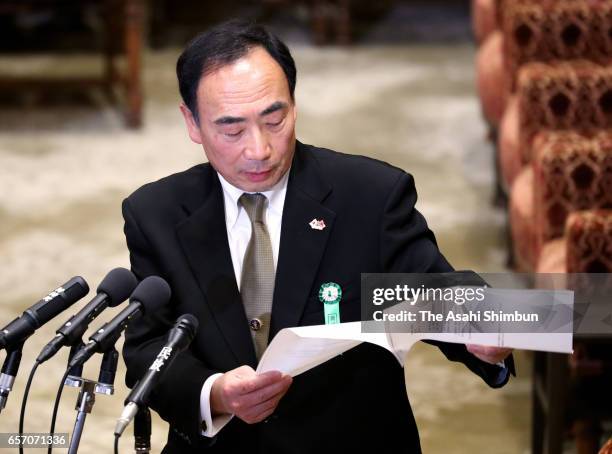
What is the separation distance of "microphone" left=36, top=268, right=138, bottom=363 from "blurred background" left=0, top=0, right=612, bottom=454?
76 centimetres

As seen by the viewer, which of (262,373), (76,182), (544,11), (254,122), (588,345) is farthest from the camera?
(76,182)

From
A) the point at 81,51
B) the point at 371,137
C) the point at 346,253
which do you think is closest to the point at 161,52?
the point at 81,51

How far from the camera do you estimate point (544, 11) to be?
5.54 metres

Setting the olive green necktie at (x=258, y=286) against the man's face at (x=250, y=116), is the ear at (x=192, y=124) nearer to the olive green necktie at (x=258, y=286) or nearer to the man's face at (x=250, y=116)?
the man's face at (x=250, y=116)

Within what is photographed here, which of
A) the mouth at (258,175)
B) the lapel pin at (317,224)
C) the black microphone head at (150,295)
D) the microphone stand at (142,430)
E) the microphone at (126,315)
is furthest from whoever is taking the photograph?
the lapel pin at (317,224)

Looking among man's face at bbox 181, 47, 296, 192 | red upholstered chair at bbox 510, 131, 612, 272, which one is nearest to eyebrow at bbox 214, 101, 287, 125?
man's face at bbox 181, 47, 296, 192

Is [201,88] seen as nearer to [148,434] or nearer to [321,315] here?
[321,315]

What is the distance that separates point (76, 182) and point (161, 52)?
9.24 ft

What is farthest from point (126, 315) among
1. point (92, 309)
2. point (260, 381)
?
point (260, 381)

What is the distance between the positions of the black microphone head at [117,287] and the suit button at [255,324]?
0.45m

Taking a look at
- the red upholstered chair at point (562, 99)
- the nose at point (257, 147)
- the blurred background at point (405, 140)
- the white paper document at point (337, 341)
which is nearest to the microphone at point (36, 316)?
the white paper document at point (337, 341)

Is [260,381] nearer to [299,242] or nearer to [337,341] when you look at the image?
[337,341]

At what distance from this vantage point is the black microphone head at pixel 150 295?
2.08 m

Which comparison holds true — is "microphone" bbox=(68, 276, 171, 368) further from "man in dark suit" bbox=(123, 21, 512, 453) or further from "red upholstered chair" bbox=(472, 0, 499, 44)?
"red upholstered chair" bbox=(472, 0, 499, 44)
